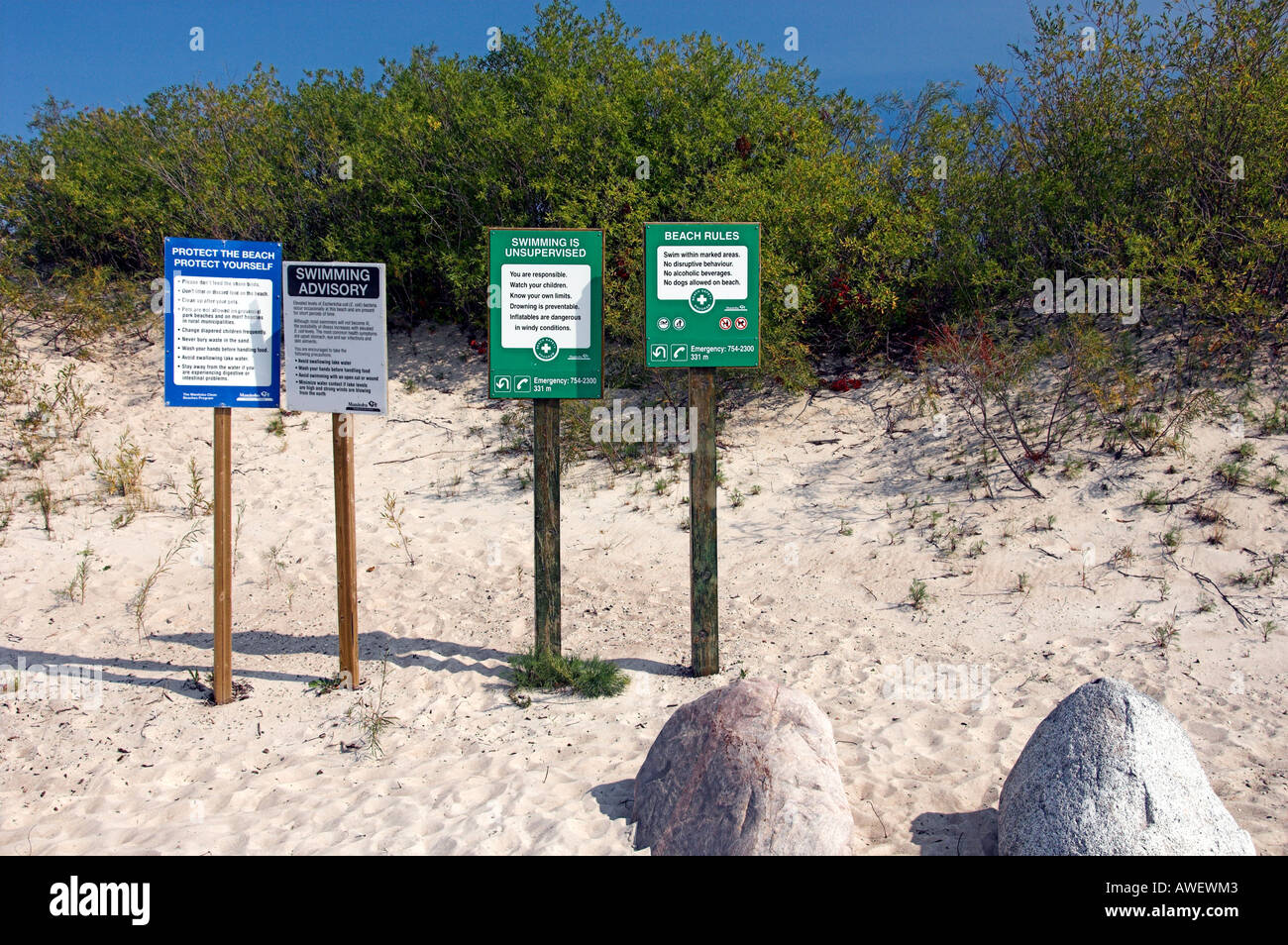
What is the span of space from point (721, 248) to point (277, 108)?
10250mm

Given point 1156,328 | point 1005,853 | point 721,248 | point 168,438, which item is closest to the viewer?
point 1005,853

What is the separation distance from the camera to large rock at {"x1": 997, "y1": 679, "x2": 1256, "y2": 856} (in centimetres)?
327

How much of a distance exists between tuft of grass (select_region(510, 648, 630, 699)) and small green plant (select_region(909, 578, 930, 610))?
2.42m

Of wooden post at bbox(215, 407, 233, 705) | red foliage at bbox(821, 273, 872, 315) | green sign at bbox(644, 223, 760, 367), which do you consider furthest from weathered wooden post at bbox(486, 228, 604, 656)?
red foliage at bbox(821, 273, 872, 315)

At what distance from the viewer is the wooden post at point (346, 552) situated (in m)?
5.67

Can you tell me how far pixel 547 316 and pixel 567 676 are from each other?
7.57 feet

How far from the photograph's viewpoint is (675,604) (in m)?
7.23

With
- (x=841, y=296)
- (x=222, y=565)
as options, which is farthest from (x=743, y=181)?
(x=222, y=565)

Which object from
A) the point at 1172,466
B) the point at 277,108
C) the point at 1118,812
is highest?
the point at 277,108

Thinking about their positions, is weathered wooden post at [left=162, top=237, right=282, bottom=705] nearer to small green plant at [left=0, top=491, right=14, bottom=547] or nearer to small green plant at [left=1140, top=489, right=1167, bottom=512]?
small green plant at [left=0, top=491, right=14, bottom=547]

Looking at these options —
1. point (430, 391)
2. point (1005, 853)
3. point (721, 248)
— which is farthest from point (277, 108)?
point (1005, 853)

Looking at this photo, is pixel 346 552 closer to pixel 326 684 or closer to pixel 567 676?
pixel 326 684

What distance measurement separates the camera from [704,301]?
574 cm
